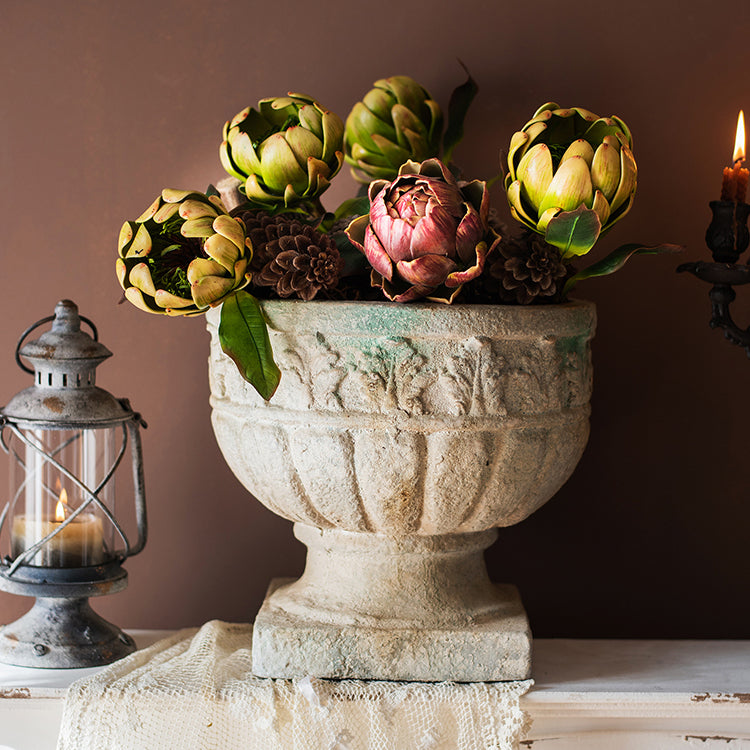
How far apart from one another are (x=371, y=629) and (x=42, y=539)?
376 millimetres

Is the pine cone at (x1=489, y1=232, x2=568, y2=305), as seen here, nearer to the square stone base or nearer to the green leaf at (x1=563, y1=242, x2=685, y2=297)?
the green leaf at (x1=563, y1=242, x2=685, y2=297)

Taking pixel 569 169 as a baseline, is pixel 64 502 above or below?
below

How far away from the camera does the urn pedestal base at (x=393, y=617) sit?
0.88 meters

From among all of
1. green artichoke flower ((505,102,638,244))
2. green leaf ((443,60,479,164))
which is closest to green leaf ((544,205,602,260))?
green artichoke flower ((505,102,638,244))

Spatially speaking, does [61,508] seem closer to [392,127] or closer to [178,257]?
[178,257]

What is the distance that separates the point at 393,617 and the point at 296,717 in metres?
0.13

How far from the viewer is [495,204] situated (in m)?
1.15

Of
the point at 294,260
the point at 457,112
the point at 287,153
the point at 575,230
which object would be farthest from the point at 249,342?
the point at 457,112

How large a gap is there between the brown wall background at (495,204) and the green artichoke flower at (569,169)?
11.2 inches

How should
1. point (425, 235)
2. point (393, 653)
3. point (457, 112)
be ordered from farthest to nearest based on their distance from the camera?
point (457, 112)
point (393, 653)
point (425, 235)

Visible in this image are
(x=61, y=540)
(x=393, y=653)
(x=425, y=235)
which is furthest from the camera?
(x=61, y=540)

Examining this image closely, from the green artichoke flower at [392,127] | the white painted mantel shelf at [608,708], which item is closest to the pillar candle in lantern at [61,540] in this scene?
the white painted mantel shelf at [608,708]

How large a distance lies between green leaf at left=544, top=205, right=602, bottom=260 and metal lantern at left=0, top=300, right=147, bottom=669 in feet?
1.62

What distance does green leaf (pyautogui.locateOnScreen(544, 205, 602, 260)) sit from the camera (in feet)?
2.62
